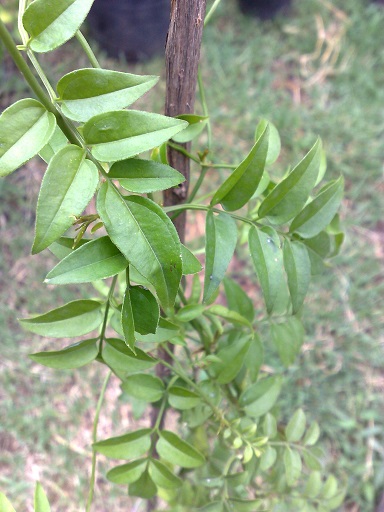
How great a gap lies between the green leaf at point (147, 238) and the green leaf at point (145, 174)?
0.02 metres

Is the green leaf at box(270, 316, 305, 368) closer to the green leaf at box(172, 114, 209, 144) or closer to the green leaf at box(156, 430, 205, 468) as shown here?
the green leaf at box(156, 430, 205, 468)

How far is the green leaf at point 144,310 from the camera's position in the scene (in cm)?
46

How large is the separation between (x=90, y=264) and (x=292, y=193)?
0.25 meters

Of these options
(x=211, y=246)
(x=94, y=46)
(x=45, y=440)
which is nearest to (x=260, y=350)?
(x=211, y=246)

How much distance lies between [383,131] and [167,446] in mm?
1634

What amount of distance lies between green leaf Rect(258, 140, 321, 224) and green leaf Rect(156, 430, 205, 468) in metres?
0.33

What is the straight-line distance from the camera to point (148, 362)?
2.01ft

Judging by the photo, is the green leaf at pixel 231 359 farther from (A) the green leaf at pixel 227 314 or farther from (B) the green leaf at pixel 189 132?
(B) the green leaf at pixel 189 132

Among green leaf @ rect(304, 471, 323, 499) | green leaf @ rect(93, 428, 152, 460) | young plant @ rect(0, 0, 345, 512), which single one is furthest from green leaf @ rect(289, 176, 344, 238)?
green leaf @ rect(304, 471, 323, 499)

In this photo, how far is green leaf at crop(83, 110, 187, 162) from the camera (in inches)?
16.0

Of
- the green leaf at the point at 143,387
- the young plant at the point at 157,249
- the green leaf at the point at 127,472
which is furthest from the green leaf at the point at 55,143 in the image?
the green leaf at the point at 127,472

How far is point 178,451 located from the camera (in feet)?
2.30

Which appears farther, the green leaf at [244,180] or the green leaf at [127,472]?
the green leaf at [127,472]

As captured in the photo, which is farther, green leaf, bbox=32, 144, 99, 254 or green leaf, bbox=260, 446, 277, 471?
green leaf, bbox=260, 446, 277, 471
